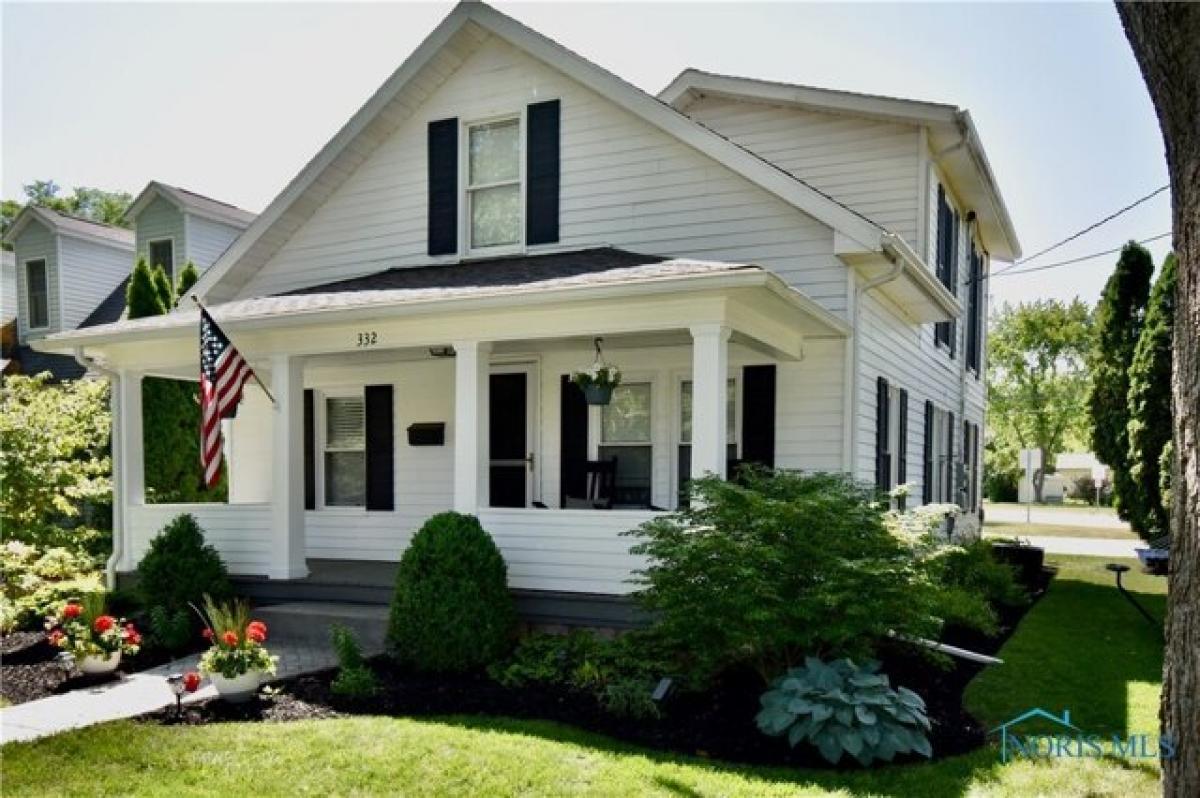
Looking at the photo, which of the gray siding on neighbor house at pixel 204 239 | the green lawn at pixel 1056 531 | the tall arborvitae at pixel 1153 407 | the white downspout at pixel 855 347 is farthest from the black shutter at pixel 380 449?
the green lawn at pixel 1056 531

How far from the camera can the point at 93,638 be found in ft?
22.0

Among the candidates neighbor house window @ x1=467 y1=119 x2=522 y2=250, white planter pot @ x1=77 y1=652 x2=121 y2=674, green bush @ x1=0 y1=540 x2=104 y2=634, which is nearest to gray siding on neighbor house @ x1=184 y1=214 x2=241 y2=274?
neighbor house window @ x1=467 y1=119 x2=522 y2=250

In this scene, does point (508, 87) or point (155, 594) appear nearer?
point (155, 594)

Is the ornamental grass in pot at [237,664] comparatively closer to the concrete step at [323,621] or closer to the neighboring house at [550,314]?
the concrete step at [323,621]

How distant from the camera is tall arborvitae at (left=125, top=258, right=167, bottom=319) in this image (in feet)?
45.6

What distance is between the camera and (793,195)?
7.77 m

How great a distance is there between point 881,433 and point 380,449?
5866 mm

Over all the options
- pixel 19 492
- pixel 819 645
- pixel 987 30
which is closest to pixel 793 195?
pixel 987 30

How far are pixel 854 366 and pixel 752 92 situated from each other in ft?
15.4

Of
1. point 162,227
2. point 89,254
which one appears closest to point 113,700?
point 162,227

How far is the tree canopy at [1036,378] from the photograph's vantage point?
44.9 m

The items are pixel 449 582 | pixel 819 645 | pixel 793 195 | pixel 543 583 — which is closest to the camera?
pixel 819 645

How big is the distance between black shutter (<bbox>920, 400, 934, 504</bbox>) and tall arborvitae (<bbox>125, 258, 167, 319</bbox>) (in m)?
12.4

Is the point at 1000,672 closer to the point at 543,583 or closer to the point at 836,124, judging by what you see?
the point at 543,583
